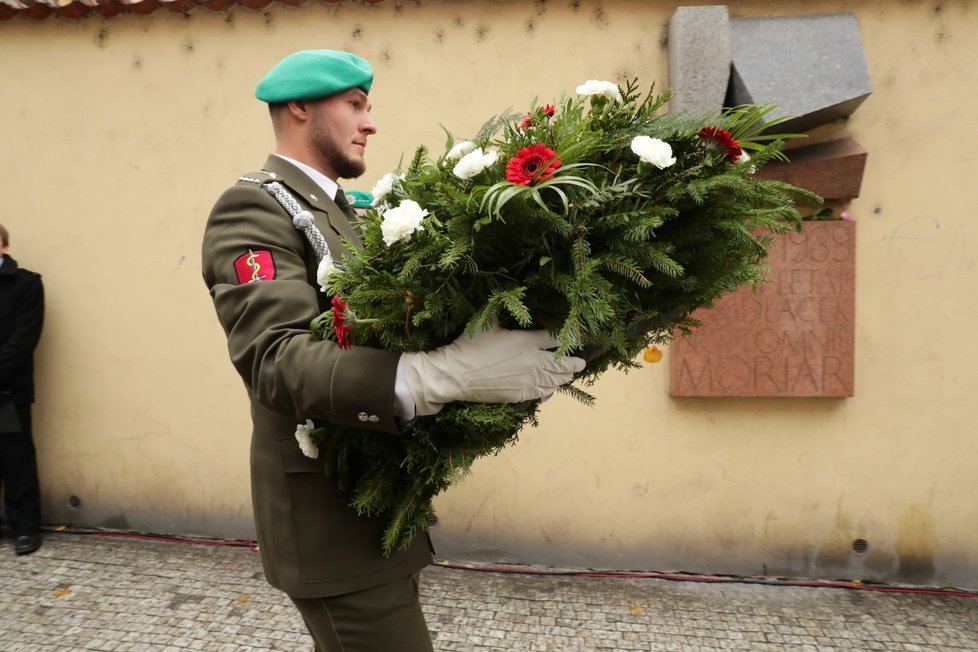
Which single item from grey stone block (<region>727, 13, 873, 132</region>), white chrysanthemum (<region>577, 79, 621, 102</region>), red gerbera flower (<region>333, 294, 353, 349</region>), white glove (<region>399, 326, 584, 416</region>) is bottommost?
white glove (<region>399, 326, 584, 416</region>)

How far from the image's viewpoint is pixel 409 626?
1.77 m

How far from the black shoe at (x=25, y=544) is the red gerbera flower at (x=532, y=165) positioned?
15.0 feet

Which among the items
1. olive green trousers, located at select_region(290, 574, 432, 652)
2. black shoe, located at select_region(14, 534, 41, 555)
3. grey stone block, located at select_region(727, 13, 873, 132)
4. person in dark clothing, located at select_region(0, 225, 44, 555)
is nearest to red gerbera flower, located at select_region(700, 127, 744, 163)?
olive green trousers, located at select_region(290, 574, 432, 652)

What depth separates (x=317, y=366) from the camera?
1352 millimetres

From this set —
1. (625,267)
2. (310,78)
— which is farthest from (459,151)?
(310,78)

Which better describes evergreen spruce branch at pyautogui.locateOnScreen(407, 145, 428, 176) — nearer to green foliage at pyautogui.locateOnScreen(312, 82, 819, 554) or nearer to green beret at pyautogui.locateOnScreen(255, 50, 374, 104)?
green foliage at pyautogui.locateOnScreen(312, 82, 819, 554)

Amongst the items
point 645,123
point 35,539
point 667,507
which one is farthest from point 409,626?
point 35,539

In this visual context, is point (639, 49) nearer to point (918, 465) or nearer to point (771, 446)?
point (771, 446)

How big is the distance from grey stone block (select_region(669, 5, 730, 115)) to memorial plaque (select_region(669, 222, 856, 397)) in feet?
2.71

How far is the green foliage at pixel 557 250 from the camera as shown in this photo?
4.08 ft

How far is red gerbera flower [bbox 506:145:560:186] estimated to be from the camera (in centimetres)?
123

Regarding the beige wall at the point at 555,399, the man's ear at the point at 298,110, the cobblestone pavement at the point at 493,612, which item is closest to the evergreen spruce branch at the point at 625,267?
the man's ear at the point at 298,110

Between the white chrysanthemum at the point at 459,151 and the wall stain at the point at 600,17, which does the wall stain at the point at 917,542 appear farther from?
the white chrysanthemum at the point at 459,151

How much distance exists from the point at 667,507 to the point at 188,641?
2.55 meters
